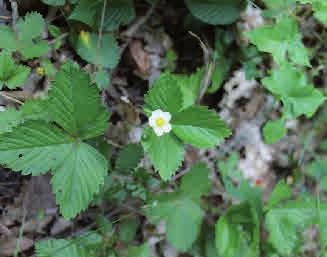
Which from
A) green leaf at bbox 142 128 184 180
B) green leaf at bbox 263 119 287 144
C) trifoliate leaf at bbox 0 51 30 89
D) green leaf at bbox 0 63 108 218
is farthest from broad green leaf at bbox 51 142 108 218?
green leaf at bbox 263 119 287 144

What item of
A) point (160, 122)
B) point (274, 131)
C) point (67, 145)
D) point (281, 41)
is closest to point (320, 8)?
point (281, 41)

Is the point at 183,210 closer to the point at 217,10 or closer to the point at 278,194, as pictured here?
the point at 278,194

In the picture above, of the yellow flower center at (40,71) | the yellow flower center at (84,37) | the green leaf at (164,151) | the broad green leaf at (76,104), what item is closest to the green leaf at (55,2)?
the yellow flower center at (84,37)

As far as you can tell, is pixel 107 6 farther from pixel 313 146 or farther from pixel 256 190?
pixel 313 146

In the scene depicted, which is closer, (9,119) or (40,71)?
(9,119)

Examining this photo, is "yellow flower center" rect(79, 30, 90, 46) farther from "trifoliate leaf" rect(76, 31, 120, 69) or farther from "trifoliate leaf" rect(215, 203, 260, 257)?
"trifoliate leaf" rect(215, 203, 260, 257)

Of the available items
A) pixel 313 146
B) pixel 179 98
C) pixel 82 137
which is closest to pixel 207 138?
pixel 179 98
